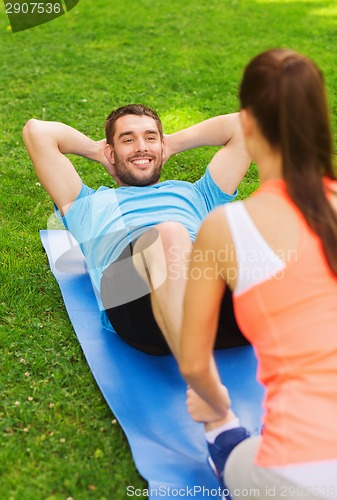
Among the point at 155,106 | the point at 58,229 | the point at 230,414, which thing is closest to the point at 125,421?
the point at 230,414

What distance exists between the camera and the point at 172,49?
7.05 meters

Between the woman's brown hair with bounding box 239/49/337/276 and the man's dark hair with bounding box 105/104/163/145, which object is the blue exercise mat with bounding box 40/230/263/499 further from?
the woman's brown hair with bounding box 239/49/337/276

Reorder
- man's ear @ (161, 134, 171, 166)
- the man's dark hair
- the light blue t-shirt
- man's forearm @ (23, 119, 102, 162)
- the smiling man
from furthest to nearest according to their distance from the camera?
man's ear @ (161, 134, 171, 166) → the man's dark hair → man's forearm @ (23, 119, 102, 162) → the light blue t-shirt → the smiling man

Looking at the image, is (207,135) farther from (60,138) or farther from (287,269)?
(287,269)

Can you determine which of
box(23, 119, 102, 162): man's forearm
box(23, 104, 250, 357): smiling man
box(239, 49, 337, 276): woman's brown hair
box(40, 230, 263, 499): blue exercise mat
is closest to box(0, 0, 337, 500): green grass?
box(40, 230, 263, 499): blue exercise mat

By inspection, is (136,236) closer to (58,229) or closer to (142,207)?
(142,207)

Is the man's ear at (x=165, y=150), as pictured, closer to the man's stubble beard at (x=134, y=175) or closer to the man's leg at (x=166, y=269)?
the man's stubble beard at (x=134, y=175)

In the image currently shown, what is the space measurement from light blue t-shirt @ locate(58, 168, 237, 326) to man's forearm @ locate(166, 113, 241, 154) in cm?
31

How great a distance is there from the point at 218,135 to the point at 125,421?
1845 mm

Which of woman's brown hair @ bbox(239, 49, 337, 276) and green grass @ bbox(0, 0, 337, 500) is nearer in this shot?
woman's brown hair @ bbox(239, 49, 337, 276)

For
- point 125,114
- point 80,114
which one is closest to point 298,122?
point 125,114

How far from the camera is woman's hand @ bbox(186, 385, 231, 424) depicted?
2.42 meters

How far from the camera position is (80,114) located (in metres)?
5.85

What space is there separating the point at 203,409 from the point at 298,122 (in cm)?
106
